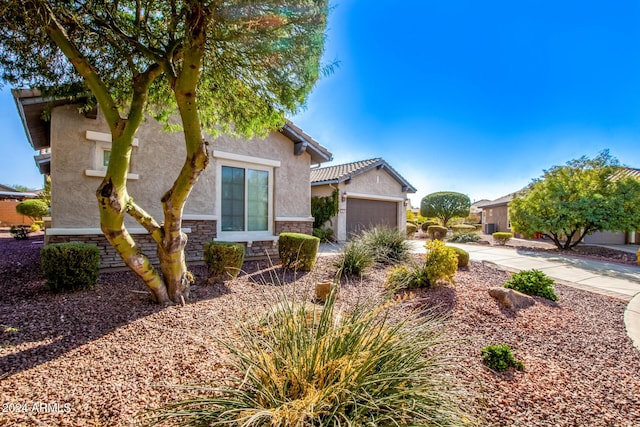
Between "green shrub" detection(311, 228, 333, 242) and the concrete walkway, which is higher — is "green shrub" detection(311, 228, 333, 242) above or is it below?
above

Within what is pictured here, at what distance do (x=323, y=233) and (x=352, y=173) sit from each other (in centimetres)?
351

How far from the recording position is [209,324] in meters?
3.73

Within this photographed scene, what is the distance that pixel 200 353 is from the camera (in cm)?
298

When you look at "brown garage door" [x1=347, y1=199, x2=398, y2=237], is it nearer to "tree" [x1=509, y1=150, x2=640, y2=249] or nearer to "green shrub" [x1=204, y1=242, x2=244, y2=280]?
"tree" [x1=509, y1=150, x2=640, y2=249]

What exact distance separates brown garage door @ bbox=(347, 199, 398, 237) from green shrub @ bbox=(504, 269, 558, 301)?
351 inches

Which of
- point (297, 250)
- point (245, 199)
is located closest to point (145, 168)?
point (245, 199)

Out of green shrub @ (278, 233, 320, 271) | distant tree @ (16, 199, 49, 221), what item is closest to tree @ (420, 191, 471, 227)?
green shrub @ (278, 233, 320, 271)

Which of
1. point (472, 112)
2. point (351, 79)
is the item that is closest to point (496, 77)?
point (472, 112)

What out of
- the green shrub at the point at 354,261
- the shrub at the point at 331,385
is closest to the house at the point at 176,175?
the green shrub at the point at 354,261

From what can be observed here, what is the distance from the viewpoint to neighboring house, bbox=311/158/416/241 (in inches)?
575

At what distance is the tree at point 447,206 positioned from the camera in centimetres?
2505

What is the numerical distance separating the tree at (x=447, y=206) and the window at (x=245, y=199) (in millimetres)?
20447

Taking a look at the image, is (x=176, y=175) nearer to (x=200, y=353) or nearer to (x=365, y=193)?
(x=200, y=353)

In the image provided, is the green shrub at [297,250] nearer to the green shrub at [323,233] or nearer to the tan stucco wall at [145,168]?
the tan stucco wall at [145,168]
